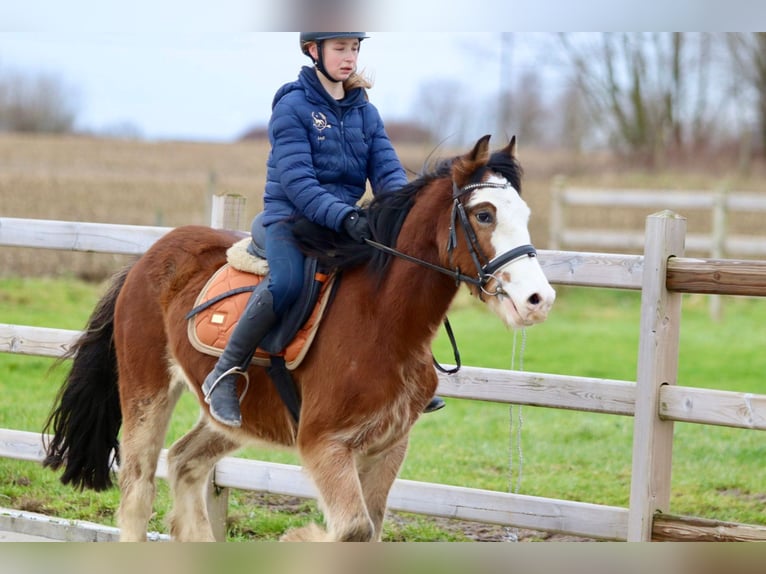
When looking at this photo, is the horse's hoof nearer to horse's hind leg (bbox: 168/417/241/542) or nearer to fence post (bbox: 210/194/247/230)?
horse's hind leg (bbox: 168/417/241/542)

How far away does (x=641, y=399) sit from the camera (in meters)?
4.74

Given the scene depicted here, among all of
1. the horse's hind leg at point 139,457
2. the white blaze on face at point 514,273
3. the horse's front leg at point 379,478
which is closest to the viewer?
the white blaze on face at point 514,273

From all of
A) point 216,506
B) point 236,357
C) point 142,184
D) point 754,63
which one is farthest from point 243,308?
point 754,63

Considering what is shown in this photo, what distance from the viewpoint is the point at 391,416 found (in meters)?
4.13

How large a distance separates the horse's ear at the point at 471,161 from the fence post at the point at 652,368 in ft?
3.91

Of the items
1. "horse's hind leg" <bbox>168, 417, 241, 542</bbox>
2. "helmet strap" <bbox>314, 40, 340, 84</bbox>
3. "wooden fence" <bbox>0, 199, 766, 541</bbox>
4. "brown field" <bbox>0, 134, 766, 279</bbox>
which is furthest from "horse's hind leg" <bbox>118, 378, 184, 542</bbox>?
"brown field" <bbox>0, 134, 766, 279</bbox>

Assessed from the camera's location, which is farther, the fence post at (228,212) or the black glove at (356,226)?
the fence post at (228,212)

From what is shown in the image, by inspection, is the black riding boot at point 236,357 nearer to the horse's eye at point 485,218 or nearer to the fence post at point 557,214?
the horse's eye at point 485,218

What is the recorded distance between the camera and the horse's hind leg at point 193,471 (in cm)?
504

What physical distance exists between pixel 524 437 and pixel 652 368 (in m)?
3.72

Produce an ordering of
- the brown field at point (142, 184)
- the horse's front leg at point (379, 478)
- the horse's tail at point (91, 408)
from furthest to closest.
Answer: the brown field at point (142, 184), the horse's tail at point (91, 408), the horse's front leg at point (379, 478)

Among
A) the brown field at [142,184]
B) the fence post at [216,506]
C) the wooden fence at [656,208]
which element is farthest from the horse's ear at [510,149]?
the wooden fence at [656,208]

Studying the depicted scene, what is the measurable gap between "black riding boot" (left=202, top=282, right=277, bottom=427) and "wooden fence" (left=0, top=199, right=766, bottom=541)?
599 mm

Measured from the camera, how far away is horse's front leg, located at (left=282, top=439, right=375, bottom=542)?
394cm
